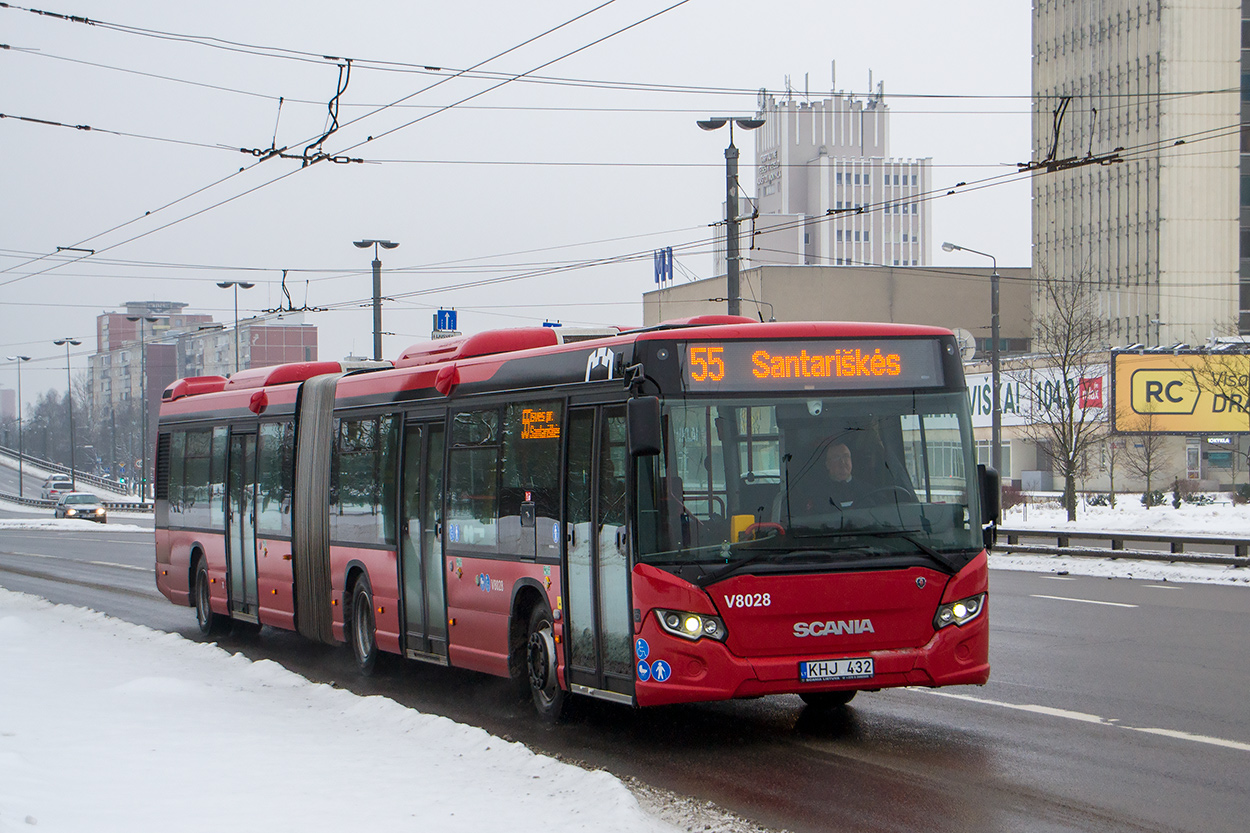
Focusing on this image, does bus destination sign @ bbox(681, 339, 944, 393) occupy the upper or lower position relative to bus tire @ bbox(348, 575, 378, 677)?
upper

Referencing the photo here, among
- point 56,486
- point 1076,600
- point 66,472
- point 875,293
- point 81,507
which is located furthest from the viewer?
point 66,472

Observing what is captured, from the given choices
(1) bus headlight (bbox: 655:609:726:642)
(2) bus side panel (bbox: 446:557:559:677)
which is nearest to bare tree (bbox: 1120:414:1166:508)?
(2) bus side panel (bbox: 446:557:559:677)

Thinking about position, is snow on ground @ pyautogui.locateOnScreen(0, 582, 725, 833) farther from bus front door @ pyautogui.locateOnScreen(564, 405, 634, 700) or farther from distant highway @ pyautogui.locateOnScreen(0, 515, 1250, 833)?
bus front door @ pyautogui.locateOnScreen(564, 405, 634, 700)

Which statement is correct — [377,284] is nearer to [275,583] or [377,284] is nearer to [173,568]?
[173,568]

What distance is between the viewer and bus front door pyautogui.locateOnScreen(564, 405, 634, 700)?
8938 millimetres

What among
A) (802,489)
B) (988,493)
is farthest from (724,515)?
(988,493)

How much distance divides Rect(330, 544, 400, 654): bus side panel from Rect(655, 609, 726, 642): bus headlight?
4466 mm

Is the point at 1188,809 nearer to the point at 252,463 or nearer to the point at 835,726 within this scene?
the point at 835,726

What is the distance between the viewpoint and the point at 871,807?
23.4ft

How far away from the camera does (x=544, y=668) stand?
10.0m

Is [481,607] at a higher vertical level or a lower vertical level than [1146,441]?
lower

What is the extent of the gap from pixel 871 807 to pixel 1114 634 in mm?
7842

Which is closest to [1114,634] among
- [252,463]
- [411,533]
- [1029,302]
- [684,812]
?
[411,533]

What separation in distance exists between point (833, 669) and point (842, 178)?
16164cm
